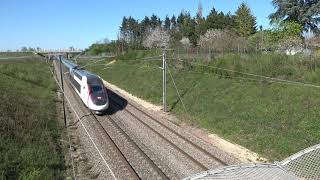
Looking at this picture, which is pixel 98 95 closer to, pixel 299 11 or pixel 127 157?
pixel 127 157

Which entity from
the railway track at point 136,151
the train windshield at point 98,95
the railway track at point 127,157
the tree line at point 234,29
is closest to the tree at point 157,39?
the tree line at point 234,29

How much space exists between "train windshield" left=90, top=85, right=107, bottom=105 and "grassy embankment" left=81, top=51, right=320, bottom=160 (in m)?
5.62

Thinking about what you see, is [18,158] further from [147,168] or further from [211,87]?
[211,87]

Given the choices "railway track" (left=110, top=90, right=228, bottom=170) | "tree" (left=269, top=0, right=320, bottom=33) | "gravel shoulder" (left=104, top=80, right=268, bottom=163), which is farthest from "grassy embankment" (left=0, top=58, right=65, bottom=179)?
"tree" (left=269, top=0, right=320, bottom=33)

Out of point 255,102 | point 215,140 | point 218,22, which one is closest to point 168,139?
point 215,140

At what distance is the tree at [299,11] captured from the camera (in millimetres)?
49219

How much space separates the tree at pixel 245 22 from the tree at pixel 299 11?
25.3 metres

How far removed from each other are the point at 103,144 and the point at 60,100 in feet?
67.2

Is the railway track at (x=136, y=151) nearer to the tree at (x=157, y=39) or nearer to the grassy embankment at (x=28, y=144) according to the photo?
the grassy embankment at (x=28, y=144)

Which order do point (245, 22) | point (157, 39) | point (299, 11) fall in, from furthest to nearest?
point (157, 39), point (245, 22), point (299, 11)

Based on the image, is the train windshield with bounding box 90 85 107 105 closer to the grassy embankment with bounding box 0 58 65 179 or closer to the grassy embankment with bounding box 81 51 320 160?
the grassy embankment with bounding box 0 58 65 179

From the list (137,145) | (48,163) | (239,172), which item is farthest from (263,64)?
(239,172)

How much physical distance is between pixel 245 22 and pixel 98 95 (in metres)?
52.1

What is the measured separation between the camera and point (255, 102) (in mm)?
26984
